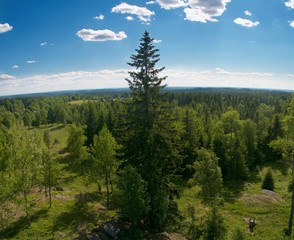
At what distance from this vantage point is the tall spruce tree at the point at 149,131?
64.8ft

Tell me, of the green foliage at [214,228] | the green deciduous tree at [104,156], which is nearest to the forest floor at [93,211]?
the green foliage at [214,228]

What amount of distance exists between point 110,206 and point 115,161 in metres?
5.02

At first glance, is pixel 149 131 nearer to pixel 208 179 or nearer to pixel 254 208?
pixel 208 179

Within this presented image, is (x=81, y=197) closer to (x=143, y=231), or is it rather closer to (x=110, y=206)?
(x=110, y=206)

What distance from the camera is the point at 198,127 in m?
51.9

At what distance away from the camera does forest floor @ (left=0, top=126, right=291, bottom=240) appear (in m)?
21.6

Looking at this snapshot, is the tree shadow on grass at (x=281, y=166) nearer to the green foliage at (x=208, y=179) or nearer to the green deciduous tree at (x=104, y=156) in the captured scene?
the green foliage at (x=208, y=179)

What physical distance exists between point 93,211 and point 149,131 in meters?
11.8

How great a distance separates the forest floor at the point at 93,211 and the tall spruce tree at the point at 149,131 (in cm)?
439

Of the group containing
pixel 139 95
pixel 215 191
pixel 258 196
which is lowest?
pixel 258 196

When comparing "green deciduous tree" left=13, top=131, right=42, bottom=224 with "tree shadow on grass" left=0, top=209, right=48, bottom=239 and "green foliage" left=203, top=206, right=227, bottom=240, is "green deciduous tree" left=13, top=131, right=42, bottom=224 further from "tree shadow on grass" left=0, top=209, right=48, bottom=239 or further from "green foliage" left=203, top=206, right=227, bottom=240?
"green foliage" left=203, top=206, right=227, bottom=240

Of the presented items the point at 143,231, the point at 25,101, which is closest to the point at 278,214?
the point at 143,231

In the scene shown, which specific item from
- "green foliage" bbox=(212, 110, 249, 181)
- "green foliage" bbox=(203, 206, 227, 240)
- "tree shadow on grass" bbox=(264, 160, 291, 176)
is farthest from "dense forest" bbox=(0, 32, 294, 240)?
"tree shadow on grass" bbox=(264, 160, 291, 176)

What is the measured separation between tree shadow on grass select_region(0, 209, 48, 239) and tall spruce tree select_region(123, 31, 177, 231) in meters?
11.5
